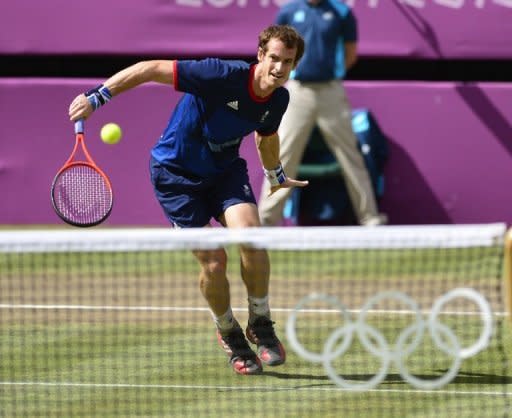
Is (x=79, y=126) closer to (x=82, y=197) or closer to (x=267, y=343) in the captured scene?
(x=82, y=197)

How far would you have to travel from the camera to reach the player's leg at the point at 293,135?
1147cm

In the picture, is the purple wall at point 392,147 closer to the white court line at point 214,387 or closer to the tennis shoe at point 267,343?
the tennis shoe at point 267,343

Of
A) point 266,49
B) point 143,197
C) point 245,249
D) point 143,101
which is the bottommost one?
point 143,197

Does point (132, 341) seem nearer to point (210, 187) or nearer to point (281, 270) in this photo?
point (210, 187)

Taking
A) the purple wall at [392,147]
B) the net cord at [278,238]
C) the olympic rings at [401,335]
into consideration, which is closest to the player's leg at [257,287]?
the olympic rings at [401,335]

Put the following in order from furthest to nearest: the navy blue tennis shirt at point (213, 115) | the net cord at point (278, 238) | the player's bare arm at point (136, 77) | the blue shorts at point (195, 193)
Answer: the blue shorts at point (195, 193), the navy blue tennis shirt at point (213, 115), the player's bare arm at point (136, 77), the net cord at point (278, 238)

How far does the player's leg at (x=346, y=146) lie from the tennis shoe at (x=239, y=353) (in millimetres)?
4418

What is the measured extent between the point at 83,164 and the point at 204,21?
5401 mm

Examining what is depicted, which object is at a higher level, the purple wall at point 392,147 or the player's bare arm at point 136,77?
the player's bare arm at point 136,77

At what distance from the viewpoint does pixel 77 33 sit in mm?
12547

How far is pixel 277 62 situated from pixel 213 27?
5.70m

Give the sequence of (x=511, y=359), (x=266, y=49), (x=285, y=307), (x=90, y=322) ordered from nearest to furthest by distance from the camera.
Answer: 1. (x=266, y=49)
2. (x=511, y=359)
3. (x=90, y=322)
4. (x=285, y=307)

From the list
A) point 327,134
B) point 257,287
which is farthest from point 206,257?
point 327,134

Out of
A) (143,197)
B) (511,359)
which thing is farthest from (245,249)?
(143,197)
